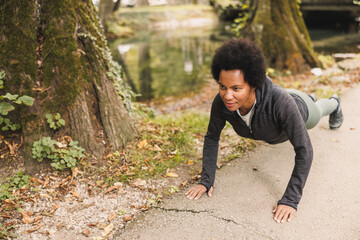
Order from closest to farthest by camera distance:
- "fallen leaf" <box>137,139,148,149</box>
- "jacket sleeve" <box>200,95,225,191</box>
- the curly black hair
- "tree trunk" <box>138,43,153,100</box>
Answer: the curly black hair
"jacket sleeve" <box>200,95,225,191</box>
"fallen leaf" <box>137,139,148,149</box>
"tree trunk" <box>138,43,153,100</box>

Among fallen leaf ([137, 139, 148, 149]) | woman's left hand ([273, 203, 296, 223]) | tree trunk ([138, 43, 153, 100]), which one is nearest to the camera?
woman's left hand ([273, 203, 296, 223])

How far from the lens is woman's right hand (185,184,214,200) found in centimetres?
299

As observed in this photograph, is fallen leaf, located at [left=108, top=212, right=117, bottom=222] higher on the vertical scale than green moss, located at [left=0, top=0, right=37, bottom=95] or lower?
lower

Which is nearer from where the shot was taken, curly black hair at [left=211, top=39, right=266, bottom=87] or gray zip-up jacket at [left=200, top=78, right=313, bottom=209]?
curly black hair at [left=211, top=39, right=266, bottom=87]

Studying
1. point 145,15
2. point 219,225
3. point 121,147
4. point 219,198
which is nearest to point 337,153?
point 219,198

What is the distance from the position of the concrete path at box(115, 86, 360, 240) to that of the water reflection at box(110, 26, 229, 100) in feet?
13.1

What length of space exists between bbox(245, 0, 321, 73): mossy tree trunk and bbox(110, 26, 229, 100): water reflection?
2396mm

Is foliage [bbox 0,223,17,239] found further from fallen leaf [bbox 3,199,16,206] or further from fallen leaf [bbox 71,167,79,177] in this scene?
fallen leaf [bbox 71,167,79,177]

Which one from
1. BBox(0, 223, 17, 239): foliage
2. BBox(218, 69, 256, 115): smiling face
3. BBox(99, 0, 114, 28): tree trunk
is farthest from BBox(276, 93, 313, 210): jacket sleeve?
BBox(99, 0, 114, 28): tree trunk

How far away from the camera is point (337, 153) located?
3709 millimetres

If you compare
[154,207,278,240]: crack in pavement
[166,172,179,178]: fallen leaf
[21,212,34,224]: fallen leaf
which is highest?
[21,212,34,224]: fallen leaf

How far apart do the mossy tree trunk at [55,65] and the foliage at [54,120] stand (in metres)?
0.05

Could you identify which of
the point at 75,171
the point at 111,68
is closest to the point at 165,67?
the point at 111,68

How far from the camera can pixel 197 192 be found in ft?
9.89
